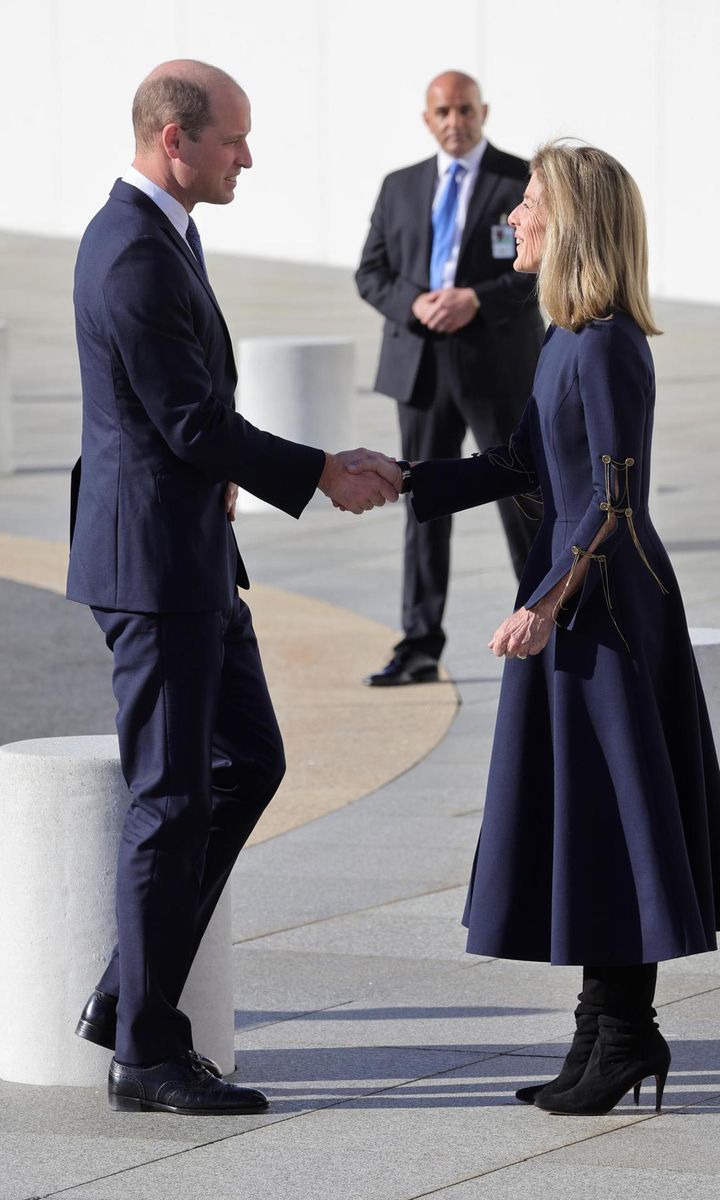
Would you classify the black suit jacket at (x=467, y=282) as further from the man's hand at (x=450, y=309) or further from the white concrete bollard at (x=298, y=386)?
the white concrete bollard at (x=298, y=386)

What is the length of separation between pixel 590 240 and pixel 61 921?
177 centimetres

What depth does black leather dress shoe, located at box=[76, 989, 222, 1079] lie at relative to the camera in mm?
4348

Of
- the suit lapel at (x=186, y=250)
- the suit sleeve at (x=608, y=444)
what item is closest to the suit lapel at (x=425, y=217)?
the suit lapel at (x=186, y=250)

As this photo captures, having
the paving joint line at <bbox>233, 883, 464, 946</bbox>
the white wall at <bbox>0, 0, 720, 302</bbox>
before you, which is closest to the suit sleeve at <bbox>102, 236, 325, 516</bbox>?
the paving joint line at <bbox>233, 883, 464, 946</bbox>

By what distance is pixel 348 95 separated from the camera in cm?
2891

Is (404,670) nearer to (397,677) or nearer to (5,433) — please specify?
(397,677)

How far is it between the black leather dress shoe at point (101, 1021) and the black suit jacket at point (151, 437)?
0.83 metres

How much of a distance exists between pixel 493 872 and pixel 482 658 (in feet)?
15.8

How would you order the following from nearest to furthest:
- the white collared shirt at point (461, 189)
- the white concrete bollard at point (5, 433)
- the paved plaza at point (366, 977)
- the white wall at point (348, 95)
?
the paved plaza at point (366, 977) → the white collared shirt at point (461, 189) → the white concrete bollard at point (5, 433) → the white wall at point (348, 95)

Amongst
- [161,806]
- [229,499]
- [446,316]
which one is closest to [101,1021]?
[161,806]

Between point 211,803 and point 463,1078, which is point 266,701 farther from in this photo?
point 463,1078

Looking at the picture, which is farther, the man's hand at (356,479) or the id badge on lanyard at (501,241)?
the id badge on lanyard at (501,241)

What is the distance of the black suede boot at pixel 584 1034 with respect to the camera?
423 cm

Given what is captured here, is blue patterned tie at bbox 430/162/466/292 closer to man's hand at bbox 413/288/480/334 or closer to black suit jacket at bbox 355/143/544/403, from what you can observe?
black suit jacket at bbox 355/143/544/403
